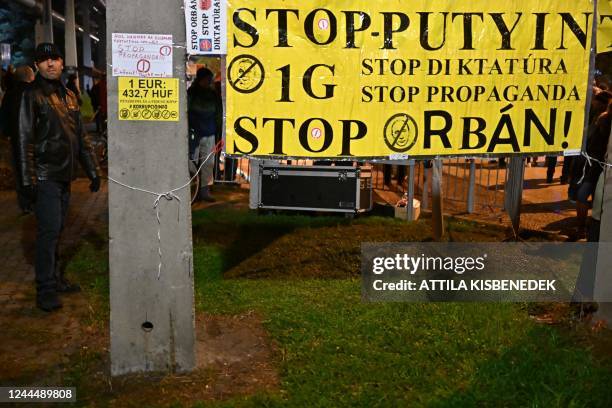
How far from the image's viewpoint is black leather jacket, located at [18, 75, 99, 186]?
5.79m

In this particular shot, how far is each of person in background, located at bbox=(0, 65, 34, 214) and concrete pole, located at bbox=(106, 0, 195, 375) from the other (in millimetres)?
1650

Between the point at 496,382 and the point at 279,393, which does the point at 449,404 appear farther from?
the point at 279,393

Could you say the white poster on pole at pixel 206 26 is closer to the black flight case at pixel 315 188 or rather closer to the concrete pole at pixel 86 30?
the black flight case at pixel 315 188

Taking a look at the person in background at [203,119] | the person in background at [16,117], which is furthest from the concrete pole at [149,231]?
the person in background at [203,119]

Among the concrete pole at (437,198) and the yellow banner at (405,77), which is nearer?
the yellow banner at (405,77)

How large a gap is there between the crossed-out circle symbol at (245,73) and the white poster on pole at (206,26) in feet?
0.46

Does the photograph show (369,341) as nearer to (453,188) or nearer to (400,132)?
(400,132)

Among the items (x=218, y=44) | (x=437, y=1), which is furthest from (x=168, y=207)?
(x=437, y=1)

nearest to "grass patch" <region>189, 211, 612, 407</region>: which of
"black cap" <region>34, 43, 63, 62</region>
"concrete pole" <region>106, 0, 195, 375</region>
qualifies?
"concrete pole" <region>106, 0, 195, 375</region>

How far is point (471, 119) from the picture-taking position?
5641mm

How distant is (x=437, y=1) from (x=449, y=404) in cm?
306

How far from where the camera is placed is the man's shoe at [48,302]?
6.22m

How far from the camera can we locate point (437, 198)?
8.35 metres

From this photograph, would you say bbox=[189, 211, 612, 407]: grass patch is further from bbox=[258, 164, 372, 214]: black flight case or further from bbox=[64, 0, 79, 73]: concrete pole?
bbox=[64, 0, 79, 73]: concrete pole
